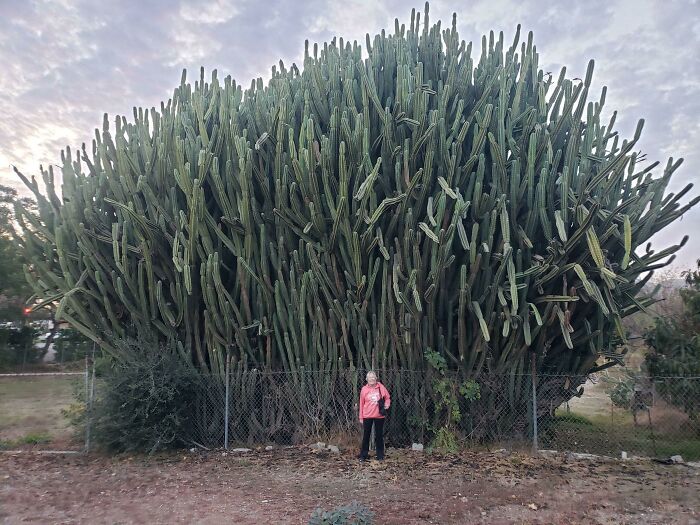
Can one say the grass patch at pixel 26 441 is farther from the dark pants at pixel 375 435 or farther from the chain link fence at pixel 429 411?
the dark pants at pixel 375 435

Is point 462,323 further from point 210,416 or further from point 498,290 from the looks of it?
point 210,416

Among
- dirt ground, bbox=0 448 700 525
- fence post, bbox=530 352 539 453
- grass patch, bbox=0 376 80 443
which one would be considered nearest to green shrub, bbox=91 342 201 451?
dirt ground, bbox=0 448 700 525

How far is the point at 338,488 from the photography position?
6.48 meters

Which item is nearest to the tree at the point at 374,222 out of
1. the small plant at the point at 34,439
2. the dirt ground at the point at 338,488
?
the dirt ground at the point at 338,488

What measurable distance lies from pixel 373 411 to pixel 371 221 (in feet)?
8.63

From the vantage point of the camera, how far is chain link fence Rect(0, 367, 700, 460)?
27.2 feet

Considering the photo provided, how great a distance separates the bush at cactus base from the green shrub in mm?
659

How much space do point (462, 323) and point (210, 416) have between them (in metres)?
4.23

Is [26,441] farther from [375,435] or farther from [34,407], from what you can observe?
[375,435]

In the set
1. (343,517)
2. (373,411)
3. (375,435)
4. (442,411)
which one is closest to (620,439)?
(442,411)

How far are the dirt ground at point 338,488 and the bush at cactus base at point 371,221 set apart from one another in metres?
1.52

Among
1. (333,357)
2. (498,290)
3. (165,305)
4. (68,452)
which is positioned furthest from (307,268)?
(68,452)

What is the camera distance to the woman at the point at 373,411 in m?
7.80

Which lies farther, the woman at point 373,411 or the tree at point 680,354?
the tree at point 680,354
